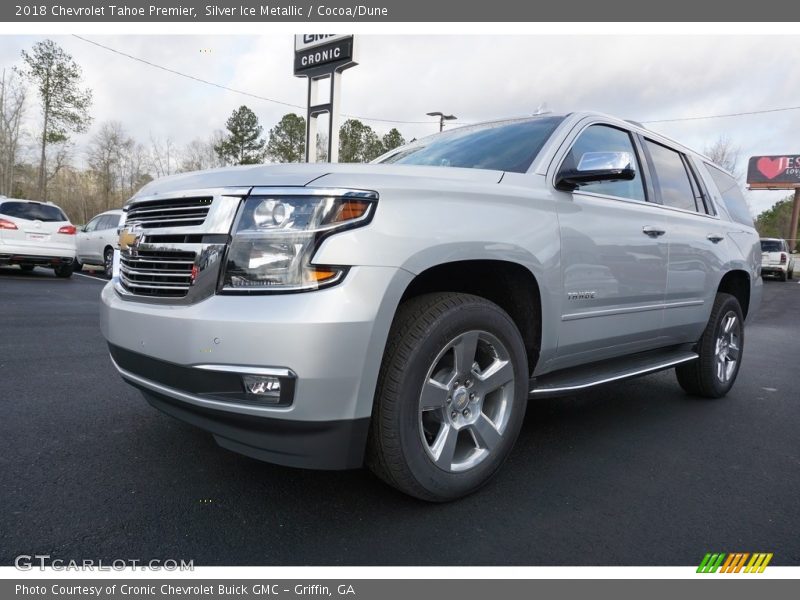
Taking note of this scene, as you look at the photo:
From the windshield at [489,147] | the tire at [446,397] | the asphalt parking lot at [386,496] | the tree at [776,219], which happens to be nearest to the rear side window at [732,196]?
the asphalt parking lot at [386,496]

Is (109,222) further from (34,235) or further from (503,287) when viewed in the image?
(503,287)

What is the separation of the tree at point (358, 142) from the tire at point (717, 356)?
44284mm

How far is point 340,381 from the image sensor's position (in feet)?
6.16

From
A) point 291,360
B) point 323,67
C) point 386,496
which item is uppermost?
point 323,67

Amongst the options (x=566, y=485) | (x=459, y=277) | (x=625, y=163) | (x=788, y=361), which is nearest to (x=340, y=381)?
(x=459, y=277)

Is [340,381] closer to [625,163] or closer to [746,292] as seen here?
[625,163]

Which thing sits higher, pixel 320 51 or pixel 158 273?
pixel 320 51

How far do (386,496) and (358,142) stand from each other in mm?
48707

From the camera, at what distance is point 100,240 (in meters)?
14.0

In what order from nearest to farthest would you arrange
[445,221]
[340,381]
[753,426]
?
1. [340,381]
2. [445,221]
3. [753,426]

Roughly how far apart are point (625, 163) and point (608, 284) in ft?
2.23

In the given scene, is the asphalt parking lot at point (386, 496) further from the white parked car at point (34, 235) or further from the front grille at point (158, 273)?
the white parked car at point (34, 235)

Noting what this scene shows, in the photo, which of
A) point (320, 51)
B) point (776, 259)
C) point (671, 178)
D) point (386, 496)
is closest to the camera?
point (386, 496)

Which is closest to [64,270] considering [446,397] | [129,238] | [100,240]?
[100,240]
